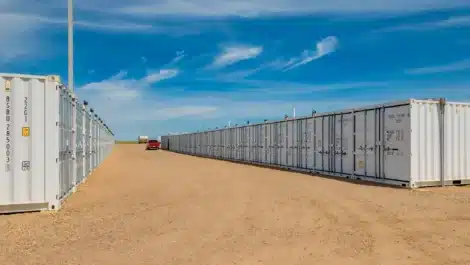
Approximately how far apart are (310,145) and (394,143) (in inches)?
253

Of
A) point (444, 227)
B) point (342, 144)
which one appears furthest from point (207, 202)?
point (342, 144)

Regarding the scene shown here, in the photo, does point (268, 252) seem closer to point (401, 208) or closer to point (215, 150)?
point (401, 208)

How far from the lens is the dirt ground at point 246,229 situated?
19.7ft

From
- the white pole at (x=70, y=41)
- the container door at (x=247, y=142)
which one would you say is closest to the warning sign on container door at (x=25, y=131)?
the white pole at (x=70, y=41)

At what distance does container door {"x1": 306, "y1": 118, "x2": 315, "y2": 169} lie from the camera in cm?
2045

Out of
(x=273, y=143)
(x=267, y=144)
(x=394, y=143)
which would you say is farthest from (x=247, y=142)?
(x=394, y=143)

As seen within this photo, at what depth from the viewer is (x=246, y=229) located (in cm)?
770

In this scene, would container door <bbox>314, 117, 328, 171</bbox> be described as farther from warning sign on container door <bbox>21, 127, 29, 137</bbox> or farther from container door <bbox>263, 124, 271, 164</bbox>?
warning sign on container door <bbox>21, 127, 29, 137</bbox>

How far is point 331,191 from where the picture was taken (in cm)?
1296

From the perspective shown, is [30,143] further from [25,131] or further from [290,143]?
[290,143]

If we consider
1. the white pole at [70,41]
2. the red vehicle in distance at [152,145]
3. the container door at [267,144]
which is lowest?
the red vehicle in distance at [152,145]

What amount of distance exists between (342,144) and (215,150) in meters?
24.6

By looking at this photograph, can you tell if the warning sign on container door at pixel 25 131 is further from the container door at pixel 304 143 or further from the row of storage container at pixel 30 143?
the container door at pixel 304 143

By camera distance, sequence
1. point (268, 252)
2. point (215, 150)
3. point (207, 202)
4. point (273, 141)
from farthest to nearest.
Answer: point (215, 150), point (273, 141), point (207, 202), point (268, 252)
